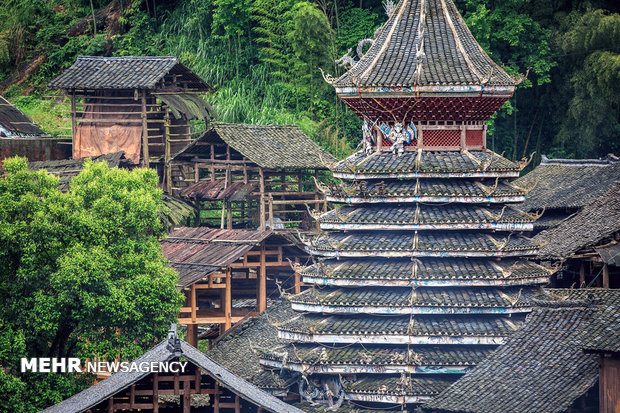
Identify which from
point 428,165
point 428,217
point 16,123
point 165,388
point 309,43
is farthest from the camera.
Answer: point 16,123

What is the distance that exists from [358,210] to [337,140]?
24.2 metres

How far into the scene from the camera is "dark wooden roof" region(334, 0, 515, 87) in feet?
120

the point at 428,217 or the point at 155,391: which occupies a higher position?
the point at 428,217

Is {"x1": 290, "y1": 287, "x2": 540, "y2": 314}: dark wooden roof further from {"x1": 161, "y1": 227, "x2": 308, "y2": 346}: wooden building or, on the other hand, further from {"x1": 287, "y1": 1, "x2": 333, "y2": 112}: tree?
{"x1": 287, "y1": 1, "x2": 333, "y2": 112}: tree

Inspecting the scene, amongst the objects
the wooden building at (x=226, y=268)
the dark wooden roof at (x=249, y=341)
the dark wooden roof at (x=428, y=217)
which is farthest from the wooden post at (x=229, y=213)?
the dark wooden roof at (x=428, y=217)

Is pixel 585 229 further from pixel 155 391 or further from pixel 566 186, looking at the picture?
pixel 155 391

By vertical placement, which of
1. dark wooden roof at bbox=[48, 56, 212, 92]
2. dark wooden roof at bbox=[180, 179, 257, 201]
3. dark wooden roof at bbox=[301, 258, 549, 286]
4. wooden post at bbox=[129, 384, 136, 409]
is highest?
dark wooden roof at bbox=[48, 56, 212, 92]

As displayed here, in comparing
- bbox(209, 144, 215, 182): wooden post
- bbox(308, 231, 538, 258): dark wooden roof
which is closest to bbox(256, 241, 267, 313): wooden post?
bbox(209, 144, 215, 182): wooden post

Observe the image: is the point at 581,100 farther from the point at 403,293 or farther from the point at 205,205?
the point at 403,293

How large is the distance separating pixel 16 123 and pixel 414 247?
34179 millimetres

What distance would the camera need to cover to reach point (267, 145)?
168ft

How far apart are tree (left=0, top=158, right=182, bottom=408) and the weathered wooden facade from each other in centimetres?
977

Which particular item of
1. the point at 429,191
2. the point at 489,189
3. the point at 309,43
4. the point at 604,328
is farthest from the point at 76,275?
the point at 309,43

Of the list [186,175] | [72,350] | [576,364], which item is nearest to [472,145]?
[576,364]
